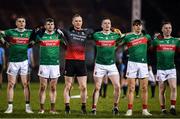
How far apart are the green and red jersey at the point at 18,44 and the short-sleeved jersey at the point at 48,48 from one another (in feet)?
1.25

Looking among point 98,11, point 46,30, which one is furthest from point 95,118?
point 98,11

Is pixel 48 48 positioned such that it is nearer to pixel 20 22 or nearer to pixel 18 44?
pixel 18 44

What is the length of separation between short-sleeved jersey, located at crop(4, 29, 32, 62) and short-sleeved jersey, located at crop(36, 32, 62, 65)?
38cm

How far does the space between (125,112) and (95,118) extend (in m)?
2.02

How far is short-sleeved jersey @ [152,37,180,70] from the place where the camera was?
51.0 feet

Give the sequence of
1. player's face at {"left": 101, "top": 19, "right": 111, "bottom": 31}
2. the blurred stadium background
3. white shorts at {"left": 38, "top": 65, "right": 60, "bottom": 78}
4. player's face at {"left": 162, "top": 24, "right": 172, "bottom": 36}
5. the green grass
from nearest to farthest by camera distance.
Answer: the green grass < white shorts at {"left": 38, "top": 65, "right": 60, "bottom": 78} < player's face at {"left": 101, "top": 19, "right": 111, "bottom": 31} < player's face at {"left": 162, "top": 24, "right": 172, "bottom": 36} < the blurred stadium background

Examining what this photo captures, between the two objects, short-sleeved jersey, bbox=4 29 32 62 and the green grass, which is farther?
short-sleeved jersey, bbox=4 29 32 62

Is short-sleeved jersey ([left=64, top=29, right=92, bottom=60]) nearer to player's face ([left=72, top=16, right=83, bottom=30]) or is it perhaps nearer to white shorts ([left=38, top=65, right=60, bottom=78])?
player's face ([left=72, top=16, right=83, bottom=30])

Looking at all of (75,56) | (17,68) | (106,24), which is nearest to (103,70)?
(75,56)

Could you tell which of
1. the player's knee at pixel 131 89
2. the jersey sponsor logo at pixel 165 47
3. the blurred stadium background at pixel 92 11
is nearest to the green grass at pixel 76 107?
the player's knee at pixel 131 89

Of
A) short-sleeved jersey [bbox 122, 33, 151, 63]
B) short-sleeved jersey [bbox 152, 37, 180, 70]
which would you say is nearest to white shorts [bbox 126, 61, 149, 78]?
short-sleeved jersey [bbox 122, 33, 151, 63]

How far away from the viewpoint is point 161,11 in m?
33.7

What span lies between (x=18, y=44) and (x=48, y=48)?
31.8 inches

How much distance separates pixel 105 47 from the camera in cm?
1523
